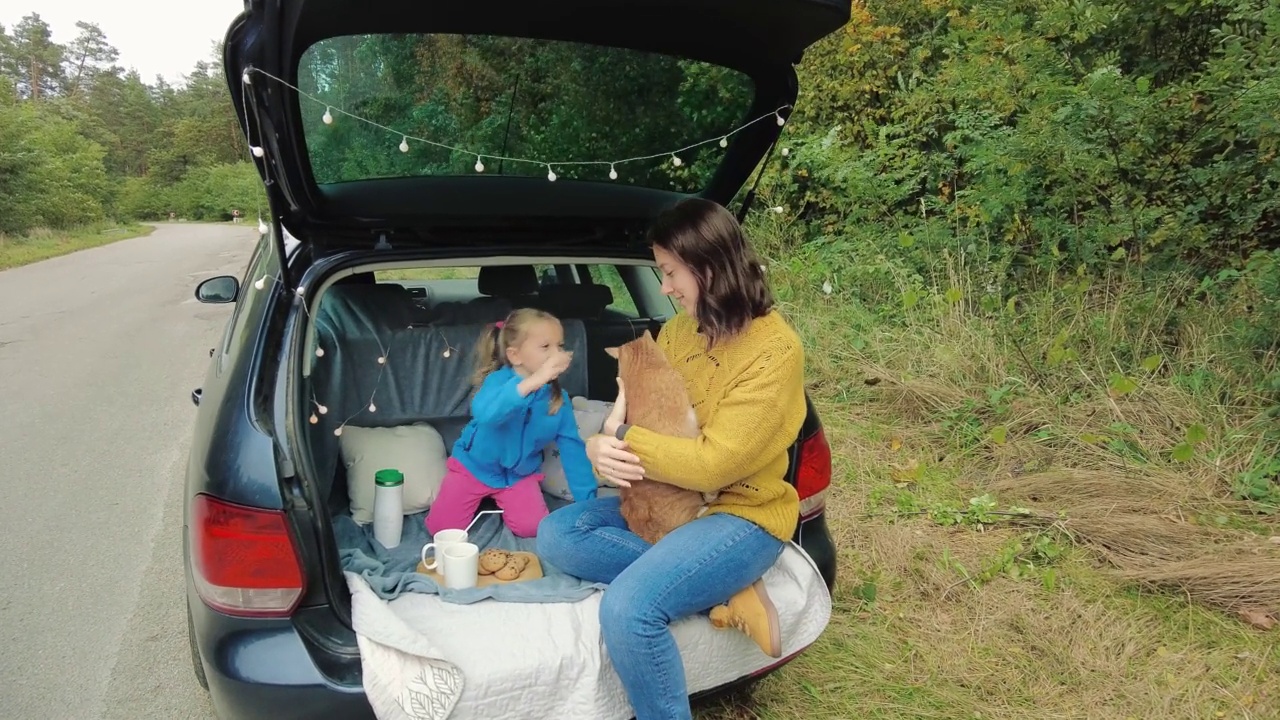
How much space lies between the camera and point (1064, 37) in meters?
4.60

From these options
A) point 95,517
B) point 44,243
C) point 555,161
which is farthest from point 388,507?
point 44,243

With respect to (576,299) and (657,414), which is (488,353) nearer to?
(576,299)

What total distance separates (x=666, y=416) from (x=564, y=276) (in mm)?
1515

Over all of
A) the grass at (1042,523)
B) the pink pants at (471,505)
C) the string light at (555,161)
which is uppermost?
the string light at (555,161)

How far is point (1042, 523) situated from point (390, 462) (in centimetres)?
258

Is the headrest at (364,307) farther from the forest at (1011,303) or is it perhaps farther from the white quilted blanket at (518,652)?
the white quilted blanket at (518,652)

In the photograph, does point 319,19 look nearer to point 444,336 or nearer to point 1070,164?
point 444,336

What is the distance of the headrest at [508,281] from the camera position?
3.04 meters

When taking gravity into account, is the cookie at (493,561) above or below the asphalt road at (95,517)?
above

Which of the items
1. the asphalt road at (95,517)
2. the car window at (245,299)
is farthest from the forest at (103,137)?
the car window at (245,299)

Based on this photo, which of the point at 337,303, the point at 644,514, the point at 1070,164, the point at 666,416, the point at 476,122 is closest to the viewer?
the point at 666,416

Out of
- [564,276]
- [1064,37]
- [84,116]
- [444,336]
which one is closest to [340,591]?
[444,336]

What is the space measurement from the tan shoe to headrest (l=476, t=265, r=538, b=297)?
5.28 ft

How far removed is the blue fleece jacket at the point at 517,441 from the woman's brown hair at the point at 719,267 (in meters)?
0.92
